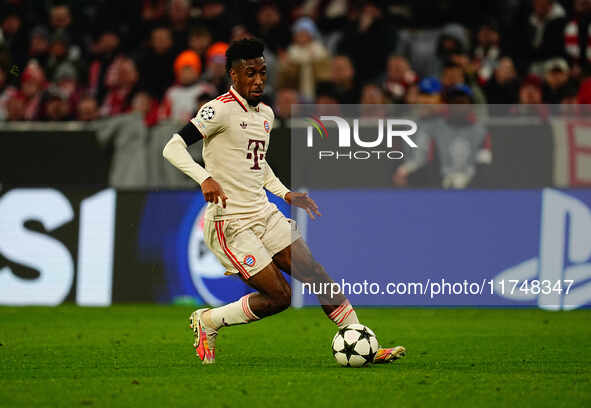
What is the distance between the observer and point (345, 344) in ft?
26.4

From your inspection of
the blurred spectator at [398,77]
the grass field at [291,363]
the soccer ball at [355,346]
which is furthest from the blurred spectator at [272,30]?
the soccer ball at [355,346]

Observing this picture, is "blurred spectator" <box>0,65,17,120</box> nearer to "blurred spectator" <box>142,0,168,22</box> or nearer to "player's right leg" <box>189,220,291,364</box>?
"blurred spectator" <box>142,0,168,22</box>

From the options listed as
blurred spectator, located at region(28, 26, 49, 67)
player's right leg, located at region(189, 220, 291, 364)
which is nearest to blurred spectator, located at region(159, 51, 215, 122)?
blurred spectator, located at region(28, 26, 49, 67)

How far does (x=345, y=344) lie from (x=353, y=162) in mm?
5016

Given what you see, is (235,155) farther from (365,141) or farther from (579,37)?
(579,37)

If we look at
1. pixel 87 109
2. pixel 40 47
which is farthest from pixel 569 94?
pixel 40 47

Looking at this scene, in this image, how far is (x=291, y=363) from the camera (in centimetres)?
838

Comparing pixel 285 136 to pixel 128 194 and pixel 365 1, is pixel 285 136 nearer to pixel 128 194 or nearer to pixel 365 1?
pixel 128 194

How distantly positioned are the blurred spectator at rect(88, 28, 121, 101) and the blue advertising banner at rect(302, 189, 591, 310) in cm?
544

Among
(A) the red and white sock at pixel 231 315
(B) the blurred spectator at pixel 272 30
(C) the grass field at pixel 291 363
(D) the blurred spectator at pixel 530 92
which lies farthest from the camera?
(B) the blurred spectator at pixel 272 30

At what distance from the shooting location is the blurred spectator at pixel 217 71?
14758 mm

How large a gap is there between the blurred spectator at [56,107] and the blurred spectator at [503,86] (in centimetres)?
593

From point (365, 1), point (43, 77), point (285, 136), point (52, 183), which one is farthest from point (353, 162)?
point (43, 77)

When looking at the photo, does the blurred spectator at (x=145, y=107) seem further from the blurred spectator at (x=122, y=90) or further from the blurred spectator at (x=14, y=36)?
the blurred spectator at (x=14, y=36)
